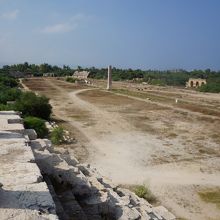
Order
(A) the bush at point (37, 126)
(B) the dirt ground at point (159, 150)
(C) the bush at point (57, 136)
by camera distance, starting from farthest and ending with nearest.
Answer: (A) the bush at point (37, 126) → (C) the bush at point (57, 136) → (B) the dirt ground at point (159, 150)

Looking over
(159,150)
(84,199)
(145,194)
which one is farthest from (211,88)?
(84,199)

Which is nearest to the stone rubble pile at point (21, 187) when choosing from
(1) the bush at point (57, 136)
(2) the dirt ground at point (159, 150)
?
(2) the dirt ground at point (159, 150)

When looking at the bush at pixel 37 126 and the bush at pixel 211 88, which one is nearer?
the bush at pixel 37 126

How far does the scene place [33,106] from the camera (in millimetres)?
28344

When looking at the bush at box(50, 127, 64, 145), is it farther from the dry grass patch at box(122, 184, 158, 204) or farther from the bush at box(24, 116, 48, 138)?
the dry grass patch at box(122, 184, 158, 204)

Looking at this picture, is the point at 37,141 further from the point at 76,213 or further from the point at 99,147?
the point at 99,147

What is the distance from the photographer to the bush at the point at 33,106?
90.6ft

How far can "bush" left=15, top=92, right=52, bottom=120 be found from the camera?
27.6m

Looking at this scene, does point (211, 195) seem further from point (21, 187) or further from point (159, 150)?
point (21, 187)

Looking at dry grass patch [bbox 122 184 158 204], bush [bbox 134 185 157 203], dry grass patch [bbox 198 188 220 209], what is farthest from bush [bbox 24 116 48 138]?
dry grass patch [bbox 198 188 220 209]

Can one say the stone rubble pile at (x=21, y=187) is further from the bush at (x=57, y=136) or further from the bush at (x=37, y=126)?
the bush at (x=37, y=126)

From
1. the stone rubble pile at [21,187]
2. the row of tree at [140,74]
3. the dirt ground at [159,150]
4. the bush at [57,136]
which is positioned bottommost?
the row of tree at [140,74]

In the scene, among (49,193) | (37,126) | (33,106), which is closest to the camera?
(49,193)

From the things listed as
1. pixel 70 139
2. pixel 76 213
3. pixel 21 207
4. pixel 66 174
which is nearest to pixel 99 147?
pixel 70 139
